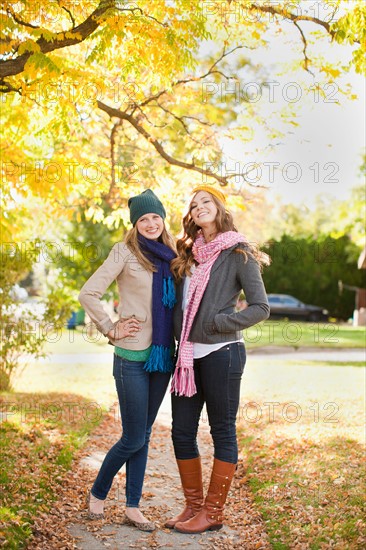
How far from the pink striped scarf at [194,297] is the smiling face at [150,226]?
0.89 ft

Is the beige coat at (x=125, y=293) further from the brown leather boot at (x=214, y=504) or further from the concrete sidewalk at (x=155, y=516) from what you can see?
the concrete sidewalk at (x=155, y=516)

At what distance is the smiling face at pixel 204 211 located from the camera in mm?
4238

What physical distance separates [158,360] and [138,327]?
0.78ft

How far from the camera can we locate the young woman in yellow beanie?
406 centimetres

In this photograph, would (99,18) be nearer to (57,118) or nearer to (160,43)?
(160,43)

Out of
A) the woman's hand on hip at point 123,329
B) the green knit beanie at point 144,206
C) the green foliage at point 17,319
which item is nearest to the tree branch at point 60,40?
the green knit beanie at point 144,206

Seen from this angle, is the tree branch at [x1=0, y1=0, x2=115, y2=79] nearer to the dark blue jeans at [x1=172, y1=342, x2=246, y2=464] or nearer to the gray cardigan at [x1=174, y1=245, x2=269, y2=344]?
the gray cardigan at [x1=174, y1=245, x2=269, y2=344]

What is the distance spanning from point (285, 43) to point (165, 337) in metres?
5.80

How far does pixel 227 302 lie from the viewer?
164 inches

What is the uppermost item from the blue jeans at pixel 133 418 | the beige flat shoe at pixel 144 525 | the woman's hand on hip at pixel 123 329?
the woman's hand on hip at pixel 123 329

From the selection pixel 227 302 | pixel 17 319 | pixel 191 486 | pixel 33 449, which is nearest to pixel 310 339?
pixel 17 319

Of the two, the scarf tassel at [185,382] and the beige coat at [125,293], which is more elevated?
the beige coat at [125,293]

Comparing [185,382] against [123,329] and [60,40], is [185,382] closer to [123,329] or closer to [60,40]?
[123,329]

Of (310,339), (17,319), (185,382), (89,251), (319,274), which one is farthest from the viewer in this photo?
(319,274)
